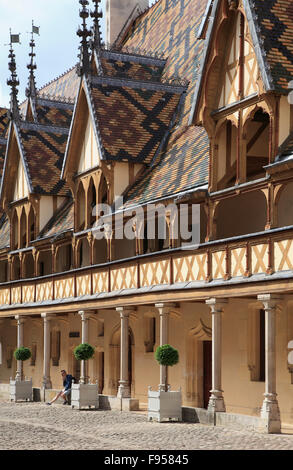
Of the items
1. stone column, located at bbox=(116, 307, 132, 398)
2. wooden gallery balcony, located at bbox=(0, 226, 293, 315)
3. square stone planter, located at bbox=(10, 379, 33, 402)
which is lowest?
square stone planter, located at bbox=(10, 379, 33, 402)

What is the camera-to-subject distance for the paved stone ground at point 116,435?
17.6m

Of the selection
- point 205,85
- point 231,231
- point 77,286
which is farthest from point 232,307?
point 77,286

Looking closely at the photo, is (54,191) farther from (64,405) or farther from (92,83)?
(64,405)

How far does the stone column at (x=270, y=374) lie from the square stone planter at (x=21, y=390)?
42.9 feet

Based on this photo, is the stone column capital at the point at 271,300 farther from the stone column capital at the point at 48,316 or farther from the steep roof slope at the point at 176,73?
the stone column capital at the point at 48,316

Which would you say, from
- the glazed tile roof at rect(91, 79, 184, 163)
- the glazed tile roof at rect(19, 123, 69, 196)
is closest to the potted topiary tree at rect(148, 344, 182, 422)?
the glazed tile roof at rect(91, 79, 184, 163)

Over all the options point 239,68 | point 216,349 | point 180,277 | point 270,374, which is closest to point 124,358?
point 180,277

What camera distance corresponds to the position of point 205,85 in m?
23.9

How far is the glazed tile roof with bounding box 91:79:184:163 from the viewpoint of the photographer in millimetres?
30094

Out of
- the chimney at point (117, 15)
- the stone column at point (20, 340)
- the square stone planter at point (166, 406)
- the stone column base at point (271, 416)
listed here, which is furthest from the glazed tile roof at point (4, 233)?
the stone column base at point (271, 416)

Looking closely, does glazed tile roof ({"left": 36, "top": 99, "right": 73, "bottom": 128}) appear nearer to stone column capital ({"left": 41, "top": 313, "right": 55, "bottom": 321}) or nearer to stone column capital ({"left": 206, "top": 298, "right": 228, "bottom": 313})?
stone column capital ({"left": 41, "top": 313, "right": 55, "bottom": 321})

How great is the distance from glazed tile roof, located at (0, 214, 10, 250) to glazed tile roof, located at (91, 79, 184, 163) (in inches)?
394

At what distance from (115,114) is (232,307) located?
8277mm

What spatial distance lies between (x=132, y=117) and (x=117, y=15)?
14241mm
